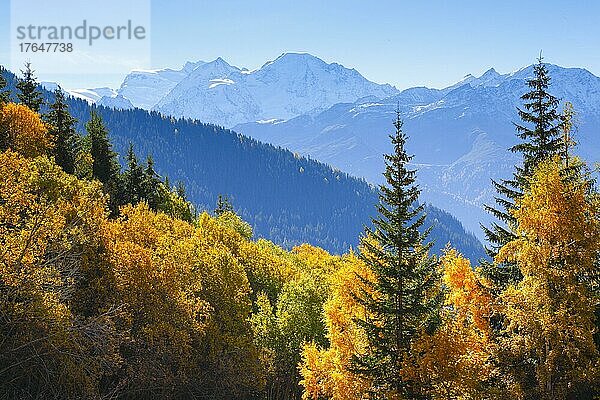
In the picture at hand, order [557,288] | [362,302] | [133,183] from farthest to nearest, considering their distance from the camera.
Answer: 1. [133,183]
2. [362,302]
3. [557,288]

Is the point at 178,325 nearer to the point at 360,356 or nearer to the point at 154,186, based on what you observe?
the point at 360,356

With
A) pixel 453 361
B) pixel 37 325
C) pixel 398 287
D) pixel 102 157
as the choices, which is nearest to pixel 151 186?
pixel 102 157

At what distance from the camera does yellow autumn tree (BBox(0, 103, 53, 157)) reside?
153 feet

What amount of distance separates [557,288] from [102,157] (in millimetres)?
51686

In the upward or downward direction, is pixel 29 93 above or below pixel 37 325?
above

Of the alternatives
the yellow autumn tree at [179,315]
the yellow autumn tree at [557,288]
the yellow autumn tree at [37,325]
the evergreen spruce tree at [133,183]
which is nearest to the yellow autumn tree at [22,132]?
the yellow autumn tree at [179,315]

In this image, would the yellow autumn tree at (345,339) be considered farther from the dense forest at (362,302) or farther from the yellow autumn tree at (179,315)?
the yellow autumn tree at (179,315)

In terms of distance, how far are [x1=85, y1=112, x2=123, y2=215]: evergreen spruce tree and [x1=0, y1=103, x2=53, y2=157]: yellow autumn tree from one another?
9.45m

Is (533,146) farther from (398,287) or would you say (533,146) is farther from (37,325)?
(37,325)

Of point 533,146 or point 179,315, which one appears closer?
point 533,146

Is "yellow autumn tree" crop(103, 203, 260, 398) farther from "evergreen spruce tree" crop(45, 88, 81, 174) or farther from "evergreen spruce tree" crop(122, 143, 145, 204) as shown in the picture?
"evergreen spruce tree" crop(122, 143, 145, 204)

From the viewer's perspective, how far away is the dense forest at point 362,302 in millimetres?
21391

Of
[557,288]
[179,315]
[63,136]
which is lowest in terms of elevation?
[557,288]

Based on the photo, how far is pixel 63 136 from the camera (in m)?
54.0
